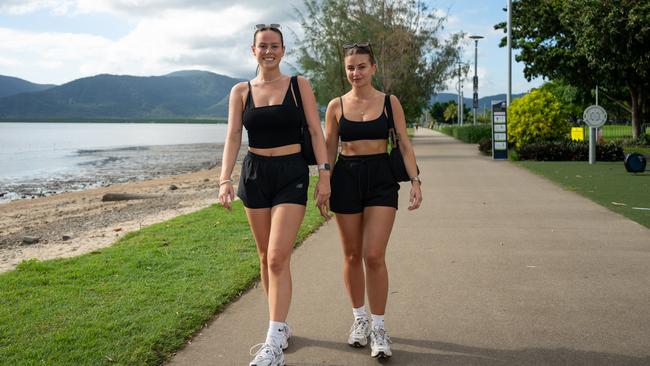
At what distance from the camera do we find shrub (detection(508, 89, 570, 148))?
22.4 meters

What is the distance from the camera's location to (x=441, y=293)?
17.3ft

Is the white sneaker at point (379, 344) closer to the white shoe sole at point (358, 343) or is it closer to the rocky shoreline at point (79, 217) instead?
the white shoe sole at point (358, 343)

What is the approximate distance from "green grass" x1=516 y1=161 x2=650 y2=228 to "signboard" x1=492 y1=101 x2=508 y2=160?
5.97 feet

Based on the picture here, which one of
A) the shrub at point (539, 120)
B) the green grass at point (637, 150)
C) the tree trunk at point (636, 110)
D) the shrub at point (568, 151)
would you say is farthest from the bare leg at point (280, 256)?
the tree trunk at point (636, 110)

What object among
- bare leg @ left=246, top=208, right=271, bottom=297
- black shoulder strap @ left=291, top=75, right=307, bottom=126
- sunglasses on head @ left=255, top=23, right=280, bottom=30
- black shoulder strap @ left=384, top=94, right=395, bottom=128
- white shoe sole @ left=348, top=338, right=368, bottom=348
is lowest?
white shoe sole @ left=348, top=338, right=368, bottom=348

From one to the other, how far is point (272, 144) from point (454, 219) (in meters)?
6.08

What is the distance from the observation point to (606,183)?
13.9 meters

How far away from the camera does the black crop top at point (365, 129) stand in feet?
12.8

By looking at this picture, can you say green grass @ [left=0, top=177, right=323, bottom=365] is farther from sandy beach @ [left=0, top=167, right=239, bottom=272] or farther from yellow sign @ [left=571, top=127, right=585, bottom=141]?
yellow sign @ [left=571, top=127, right=585, bottom=141]

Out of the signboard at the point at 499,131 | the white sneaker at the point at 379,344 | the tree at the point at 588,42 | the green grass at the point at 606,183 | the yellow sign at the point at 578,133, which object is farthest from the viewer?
the yellow sign at the point at 578,133

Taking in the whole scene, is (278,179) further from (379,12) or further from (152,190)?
(379,12)

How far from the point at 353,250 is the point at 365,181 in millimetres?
456

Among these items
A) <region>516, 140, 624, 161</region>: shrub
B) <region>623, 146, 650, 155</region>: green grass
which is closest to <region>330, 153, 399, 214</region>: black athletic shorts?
<region>516, 140, 624, 161</region>: shrub

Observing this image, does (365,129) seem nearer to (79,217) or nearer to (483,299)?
(483,299)
